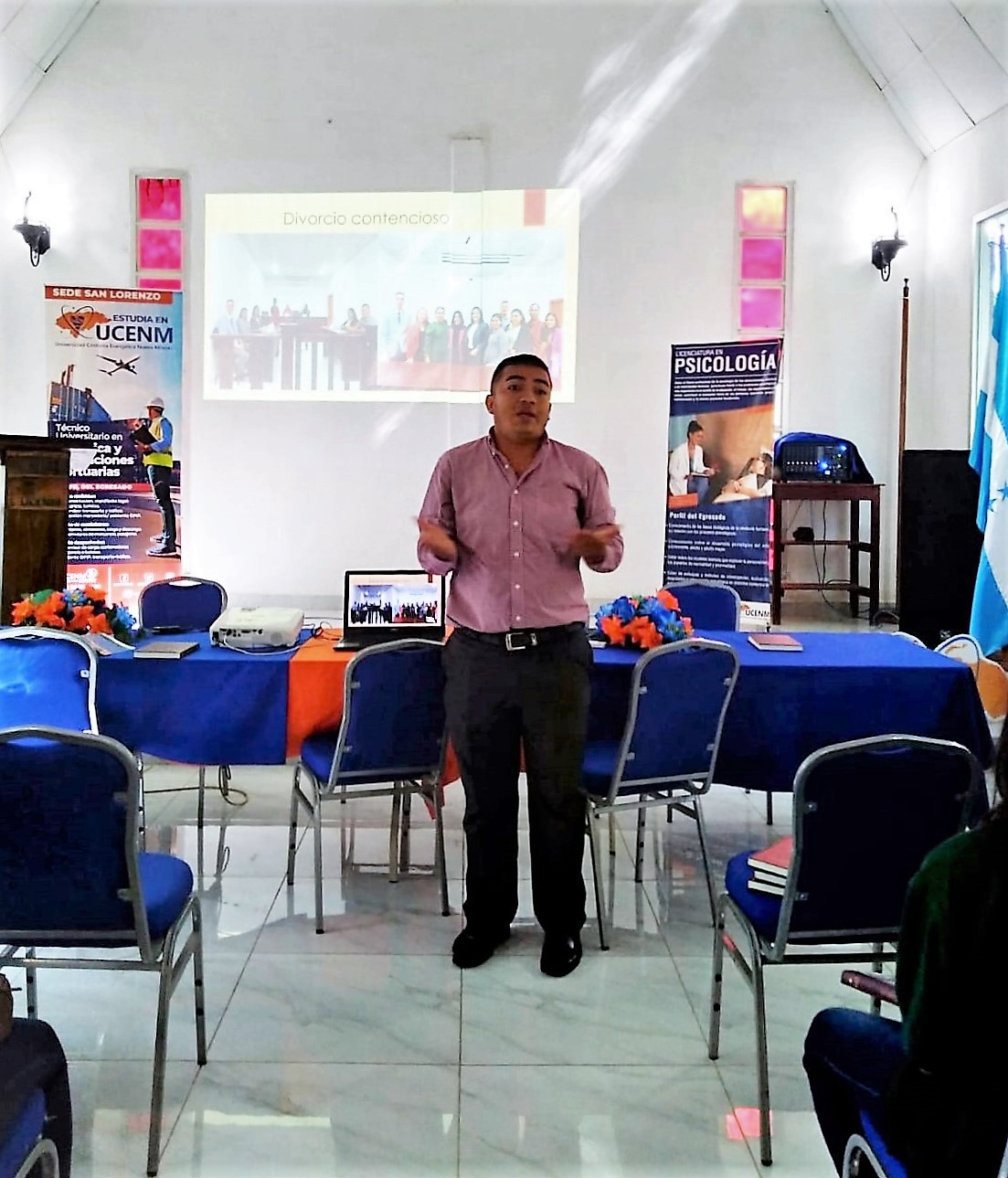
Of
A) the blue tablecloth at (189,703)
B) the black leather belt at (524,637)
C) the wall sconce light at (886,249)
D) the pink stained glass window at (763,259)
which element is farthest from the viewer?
the pink stained glass window at (763,259)

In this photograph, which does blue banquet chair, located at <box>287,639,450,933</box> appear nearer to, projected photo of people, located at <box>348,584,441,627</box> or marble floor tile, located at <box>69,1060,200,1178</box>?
projected photo of people, located at <box>348,584,441,627</box>

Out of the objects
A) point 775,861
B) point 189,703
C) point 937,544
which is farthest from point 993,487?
point 189,703

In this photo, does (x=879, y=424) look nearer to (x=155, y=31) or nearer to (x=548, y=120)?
(x=548, y=120)

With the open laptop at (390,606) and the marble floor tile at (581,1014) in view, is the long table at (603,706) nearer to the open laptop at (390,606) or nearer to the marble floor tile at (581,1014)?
the open laptop at (390,606)

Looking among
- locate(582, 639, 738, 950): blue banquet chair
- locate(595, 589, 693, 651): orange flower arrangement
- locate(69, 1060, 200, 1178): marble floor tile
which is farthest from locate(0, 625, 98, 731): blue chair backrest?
locate(595, 589, 693, 651): orange flower arrangement

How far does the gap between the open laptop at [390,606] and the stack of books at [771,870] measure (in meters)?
1.45

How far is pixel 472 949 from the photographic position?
107 inches

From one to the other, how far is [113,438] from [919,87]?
599cm

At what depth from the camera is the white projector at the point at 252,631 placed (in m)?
3.25

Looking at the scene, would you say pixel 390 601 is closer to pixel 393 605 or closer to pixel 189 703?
pixel 393 605

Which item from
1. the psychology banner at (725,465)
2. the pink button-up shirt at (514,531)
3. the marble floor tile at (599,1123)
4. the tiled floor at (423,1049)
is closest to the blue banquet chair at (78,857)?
the tiled floor at (423,1049)

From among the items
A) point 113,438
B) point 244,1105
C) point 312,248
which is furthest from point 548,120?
point 244,1105

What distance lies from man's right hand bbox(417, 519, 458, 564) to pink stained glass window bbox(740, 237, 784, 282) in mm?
5749

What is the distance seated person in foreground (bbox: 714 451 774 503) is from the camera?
231 inches
